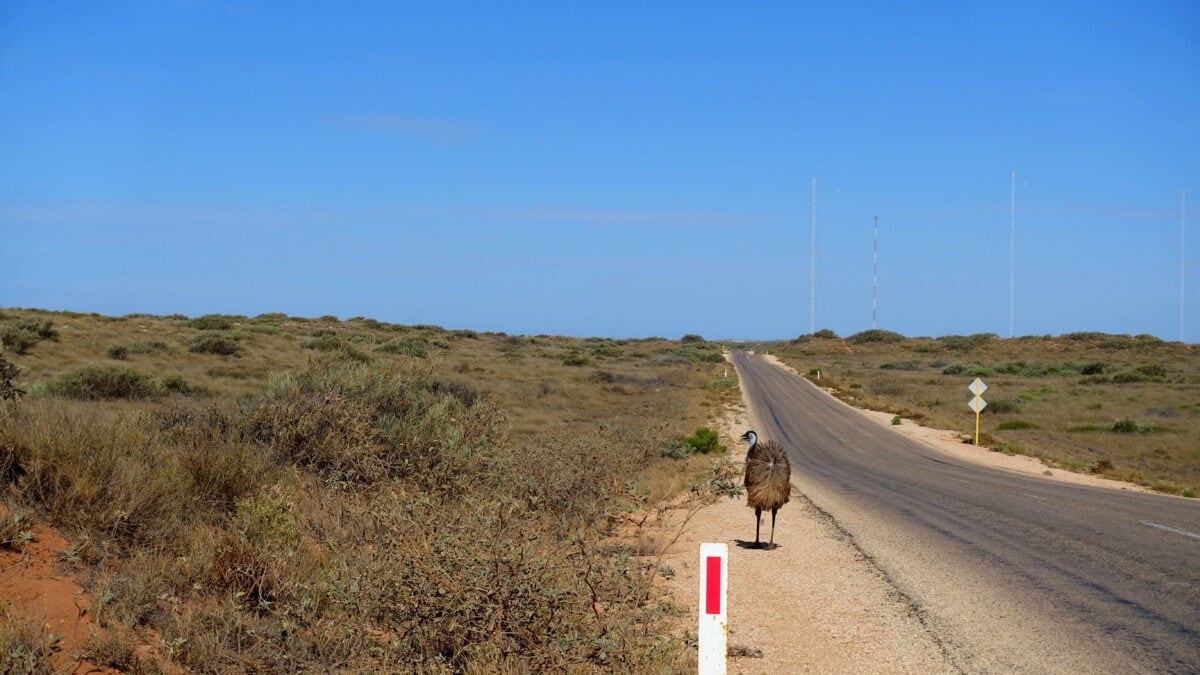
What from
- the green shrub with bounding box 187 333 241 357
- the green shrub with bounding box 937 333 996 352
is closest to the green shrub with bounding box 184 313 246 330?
the green shrub with bounding box 187 333 241 357

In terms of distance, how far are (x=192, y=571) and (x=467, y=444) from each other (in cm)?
411

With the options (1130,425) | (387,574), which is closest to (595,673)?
(387,574)

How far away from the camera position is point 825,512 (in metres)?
14.2

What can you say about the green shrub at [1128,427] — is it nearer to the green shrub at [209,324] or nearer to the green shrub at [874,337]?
the green shrub at [209,324]

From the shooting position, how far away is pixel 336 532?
292 inches

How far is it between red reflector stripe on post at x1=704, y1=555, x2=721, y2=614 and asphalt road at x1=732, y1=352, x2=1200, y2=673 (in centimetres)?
265

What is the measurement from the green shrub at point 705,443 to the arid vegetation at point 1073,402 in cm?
929

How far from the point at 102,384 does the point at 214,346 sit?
57.6 feet

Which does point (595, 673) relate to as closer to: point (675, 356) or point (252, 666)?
point (252, 666)

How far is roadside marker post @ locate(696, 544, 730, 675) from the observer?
15.2ft

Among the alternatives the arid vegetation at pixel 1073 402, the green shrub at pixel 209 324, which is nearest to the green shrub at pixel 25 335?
the green shrub at pixel 209 324

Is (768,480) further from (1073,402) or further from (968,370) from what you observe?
(968,370)

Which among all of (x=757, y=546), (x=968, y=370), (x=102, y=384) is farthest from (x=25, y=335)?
(x=968, y=370)

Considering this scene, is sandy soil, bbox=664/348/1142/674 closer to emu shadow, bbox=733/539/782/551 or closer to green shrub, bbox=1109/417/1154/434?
emu shadow, bbox=733/539/782/551
